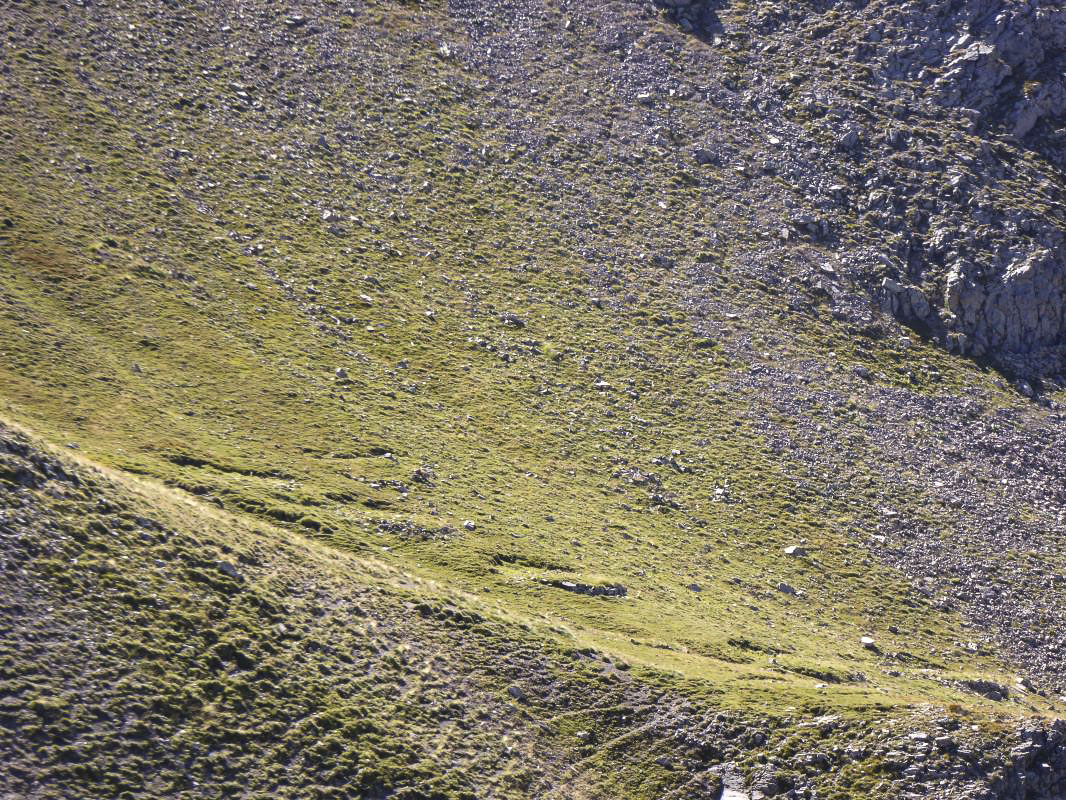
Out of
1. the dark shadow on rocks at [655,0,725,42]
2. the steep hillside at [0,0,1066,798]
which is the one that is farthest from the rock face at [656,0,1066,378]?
the steep hillside at [0,0,1066,798]

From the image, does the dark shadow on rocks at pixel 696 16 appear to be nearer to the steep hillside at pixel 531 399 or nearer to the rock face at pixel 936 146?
the rock face at pixel 936 146

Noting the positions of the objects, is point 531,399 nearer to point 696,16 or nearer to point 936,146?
point 936,146

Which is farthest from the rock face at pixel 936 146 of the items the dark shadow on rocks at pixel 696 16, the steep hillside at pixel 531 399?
the steep hillside at pixel 531 399

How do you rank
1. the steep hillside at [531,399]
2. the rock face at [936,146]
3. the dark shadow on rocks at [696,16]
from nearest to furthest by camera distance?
the steep hillside at [531,399]
the rock face at [936,146]
the dark shadow on rocks at [696,16]

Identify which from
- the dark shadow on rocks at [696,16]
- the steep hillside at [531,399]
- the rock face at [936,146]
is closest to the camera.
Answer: the steep hillside at [531,399]

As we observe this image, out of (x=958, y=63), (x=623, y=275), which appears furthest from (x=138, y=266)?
(x=958, y=63)

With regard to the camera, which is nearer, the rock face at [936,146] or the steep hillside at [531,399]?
the steep hillside at [531,399]

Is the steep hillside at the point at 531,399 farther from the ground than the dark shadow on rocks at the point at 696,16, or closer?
closer

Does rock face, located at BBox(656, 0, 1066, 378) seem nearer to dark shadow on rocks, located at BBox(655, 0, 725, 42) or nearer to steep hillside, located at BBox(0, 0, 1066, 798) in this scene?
dark shadow on rocks, located at BBox(655, 0, 725, 42)
